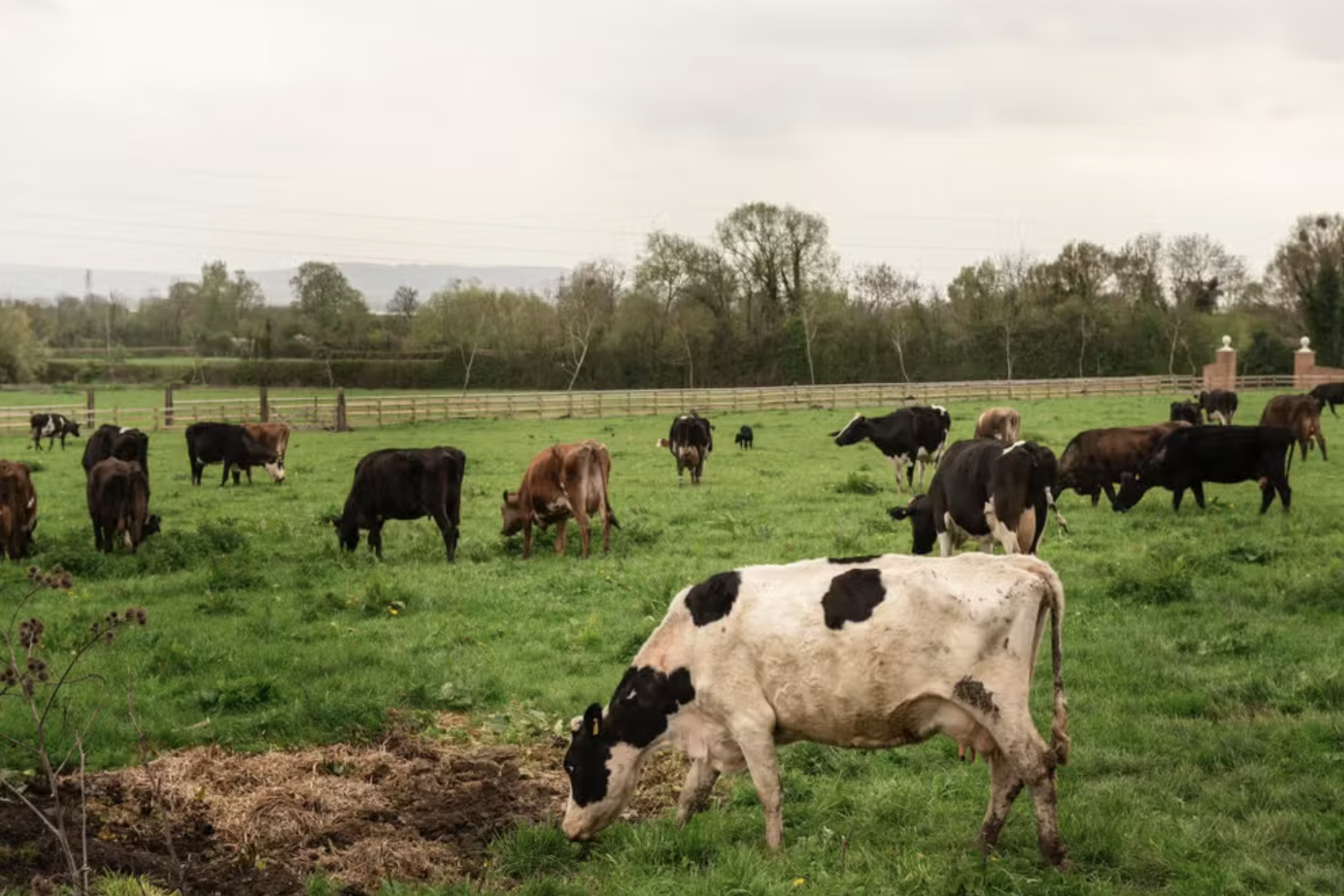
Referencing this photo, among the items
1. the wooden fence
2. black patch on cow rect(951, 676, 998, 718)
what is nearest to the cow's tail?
black patch on cow rect(951, 676, 998, 718)

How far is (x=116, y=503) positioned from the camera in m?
14.0

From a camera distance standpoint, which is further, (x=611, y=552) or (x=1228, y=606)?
(x=611, y=552)

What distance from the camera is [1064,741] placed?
5.32m

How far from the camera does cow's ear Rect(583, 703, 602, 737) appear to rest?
5832 millimetres

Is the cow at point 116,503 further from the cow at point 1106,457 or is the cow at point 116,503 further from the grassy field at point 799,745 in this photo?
the cow at point 1106,457

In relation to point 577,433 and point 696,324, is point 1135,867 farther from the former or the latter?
point 696,324

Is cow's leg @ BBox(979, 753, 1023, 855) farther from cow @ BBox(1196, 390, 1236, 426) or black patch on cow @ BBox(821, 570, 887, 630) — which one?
cow @ BBox(1196, 390, 1236, 426)

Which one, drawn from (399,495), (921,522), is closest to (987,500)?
(921,522)

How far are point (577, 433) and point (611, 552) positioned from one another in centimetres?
2079

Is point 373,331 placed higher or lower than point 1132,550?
higher

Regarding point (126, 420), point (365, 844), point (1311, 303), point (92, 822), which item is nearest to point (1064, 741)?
point (365, 844)

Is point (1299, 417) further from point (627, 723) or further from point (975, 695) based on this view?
point (627, 723)

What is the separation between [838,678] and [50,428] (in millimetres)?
34227

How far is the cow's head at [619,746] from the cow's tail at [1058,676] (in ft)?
6.18
